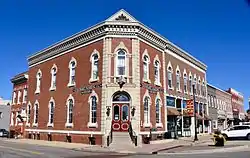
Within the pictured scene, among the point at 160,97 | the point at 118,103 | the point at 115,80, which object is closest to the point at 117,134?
the point at 118,103

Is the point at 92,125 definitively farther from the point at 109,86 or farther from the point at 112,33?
the point at 112,33

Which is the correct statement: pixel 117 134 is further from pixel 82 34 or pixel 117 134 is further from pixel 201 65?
pixel 201 65

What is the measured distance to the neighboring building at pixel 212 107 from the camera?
1597 inches

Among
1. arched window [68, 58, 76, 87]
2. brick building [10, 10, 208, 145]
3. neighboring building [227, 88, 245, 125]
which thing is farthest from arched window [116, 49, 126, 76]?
neighboring building [227, 88, 245, 125]

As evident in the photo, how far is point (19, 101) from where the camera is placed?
37.5 m

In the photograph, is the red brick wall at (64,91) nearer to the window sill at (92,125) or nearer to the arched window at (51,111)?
the window sill at (92,125)

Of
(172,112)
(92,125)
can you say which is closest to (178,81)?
(172,112)

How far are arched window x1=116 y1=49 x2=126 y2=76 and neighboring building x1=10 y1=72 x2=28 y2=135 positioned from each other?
55.0 feet

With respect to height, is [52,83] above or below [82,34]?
below

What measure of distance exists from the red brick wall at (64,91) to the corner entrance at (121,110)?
1.35 metres

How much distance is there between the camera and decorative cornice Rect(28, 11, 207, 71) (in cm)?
2350

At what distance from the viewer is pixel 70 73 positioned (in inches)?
1060

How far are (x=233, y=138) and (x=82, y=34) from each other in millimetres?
18786

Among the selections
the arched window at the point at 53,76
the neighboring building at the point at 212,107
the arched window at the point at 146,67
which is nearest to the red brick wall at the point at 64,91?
the arched window at the point at 53,76
